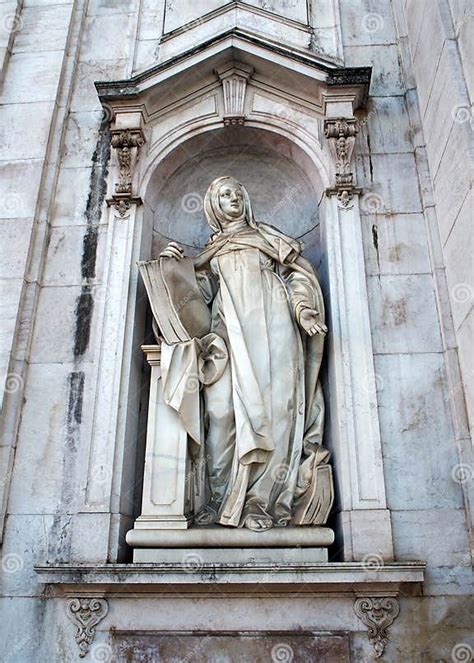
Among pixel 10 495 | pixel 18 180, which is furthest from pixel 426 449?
pixel 18 180

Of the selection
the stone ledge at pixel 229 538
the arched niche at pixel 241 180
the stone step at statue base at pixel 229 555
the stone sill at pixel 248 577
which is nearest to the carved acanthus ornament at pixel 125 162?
the arched niche at pixel 241 180

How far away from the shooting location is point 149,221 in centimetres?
757

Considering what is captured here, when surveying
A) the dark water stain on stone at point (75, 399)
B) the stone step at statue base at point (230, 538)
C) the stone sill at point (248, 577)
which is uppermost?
the dark water stain on stone at point (75, 399)

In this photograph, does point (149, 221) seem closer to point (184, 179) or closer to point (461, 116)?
point (184, 179)

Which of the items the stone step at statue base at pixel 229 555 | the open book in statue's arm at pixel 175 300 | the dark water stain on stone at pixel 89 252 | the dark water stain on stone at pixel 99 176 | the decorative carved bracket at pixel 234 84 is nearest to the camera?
the stone step at statue base at pixel 229 555

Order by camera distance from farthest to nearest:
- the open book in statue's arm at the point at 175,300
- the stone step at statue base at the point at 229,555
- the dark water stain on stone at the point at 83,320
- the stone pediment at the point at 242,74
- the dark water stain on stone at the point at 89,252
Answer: the stone pediment at the point at 242,74 < the dark water stain on stone at the point at 89,252 < the dark water stain on stone at the point at 83,320 < the open book in statue's arm at the point at 175,300 < the stone step at statue base at the point at 229,555

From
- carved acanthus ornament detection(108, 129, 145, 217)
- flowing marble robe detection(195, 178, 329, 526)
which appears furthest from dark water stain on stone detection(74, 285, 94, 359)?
flowing marble robe detection(195, 178, 329, 526)

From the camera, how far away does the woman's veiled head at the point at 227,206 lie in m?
7.14

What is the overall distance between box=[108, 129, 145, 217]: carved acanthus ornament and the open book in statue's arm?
0.97 metres

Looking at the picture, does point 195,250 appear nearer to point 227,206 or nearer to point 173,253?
point 227,206

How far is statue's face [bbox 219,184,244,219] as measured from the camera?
23.4ft

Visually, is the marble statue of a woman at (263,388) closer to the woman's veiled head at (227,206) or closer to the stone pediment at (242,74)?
the woman's veiled head at (227,206)

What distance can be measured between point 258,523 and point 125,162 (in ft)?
13.3

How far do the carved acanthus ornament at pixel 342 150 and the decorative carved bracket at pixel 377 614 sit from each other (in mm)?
3773
